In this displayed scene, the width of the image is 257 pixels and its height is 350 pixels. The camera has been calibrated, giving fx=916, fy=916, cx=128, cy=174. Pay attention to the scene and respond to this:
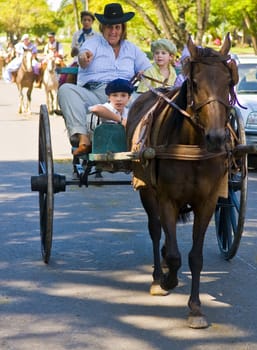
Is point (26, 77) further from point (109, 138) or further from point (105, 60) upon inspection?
point (109, 138)

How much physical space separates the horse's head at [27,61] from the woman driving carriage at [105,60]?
17.9 m

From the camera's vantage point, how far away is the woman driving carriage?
9.14m

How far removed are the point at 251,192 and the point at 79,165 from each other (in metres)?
3.81

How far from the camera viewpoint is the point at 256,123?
14961mm

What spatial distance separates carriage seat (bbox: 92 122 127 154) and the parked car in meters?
6.42

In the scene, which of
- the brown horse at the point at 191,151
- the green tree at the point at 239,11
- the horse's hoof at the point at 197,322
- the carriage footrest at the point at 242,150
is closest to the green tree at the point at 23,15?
the green tree at the point at 239,11

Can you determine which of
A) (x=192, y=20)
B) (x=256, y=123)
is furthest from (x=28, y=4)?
(x=256, y=123)

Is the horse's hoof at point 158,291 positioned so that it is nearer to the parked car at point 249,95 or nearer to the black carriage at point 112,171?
the black carriage at point 112,171

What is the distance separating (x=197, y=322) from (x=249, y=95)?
9821mm

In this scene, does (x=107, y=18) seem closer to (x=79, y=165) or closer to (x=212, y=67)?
(x=79, y=165)

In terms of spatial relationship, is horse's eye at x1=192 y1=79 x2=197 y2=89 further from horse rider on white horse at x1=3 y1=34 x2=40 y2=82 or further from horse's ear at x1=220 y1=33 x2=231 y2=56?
horse rider on white horse at x1=3 y1=34 x2=40 y2=82

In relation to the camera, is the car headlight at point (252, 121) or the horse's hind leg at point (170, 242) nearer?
the horse's hind leg at point (170, 242)

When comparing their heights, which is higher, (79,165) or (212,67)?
(212,67)

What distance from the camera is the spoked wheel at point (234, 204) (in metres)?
7.34
